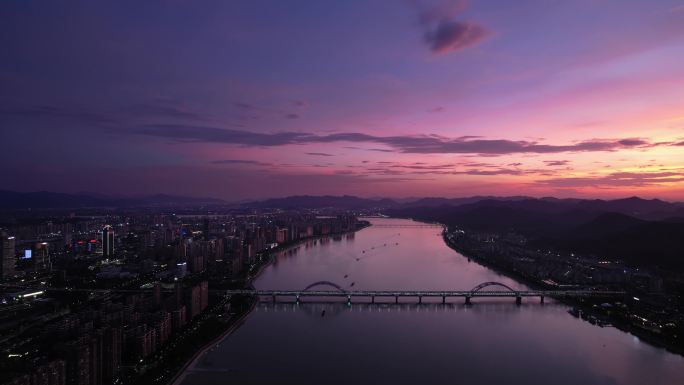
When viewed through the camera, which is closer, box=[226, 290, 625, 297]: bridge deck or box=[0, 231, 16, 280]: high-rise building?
box=[226, 290, 625, 297]: bridge deck

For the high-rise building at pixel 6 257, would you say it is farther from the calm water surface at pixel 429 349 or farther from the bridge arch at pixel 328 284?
the bridge arch at pixel 328 284

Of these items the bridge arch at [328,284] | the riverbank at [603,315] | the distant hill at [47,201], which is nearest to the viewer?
the riverbank at [603,315]

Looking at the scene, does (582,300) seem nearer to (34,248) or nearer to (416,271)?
(416,271)

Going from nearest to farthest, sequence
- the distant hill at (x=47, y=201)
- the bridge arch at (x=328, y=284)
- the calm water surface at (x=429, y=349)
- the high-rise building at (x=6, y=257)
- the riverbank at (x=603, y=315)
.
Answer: the calm water surface at (x=429, y=349)
the riverbank at (x=603, y=315)
the bridge arch at (x=328, y=284)
the high-rise building at (x=6, y=257)
the distant hill at (x=47, y=201)

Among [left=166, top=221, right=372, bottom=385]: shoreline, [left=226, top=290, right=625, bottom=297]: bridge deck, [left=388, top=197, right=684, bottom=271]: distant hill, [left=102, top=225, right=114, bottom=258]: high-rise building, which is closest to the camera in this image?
[left=166, top=221, right=372, bottom=385]: shoreline

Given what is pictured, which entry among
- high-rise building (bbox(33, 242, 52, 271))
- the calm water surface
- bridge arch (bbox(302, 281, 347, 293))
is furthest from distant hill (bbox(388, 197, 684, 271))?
high-rise building (bbox(33, 242, 52, 271))

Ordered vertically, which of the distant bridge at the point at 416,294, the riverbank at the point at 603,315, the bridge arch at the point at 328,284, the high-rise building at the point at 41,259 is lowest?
the riverbank at the point at 603,315

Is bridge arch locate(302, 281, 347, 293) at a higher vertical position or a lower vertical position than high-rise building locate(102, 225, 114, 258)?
lower

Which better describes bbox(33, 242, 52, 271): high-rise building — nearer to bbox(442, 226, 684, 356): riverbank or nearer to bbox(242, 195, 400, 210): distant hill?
bbox(442, 226, 684, 356): riverbank

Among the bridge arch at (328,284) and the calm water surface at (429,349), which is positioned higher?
the bridge arch at (328,284)

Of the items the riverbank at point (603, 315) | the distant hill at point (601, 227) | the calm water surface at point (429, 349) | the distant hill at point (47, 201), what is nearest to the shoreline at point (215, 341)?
the calm water surface at point (429, 349)
